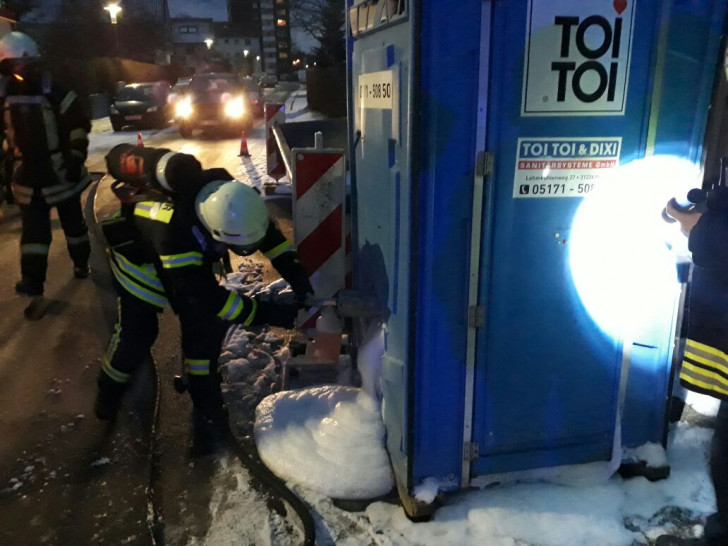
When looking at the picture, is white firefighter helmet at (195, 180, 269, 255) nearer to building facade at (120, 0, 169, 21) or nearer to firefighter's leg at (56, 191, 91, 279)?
firefighter's leg at (56, 191, 91, 279)

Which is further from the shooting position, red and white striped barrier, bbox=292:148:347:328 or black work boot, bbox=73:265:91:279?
black work boot, bbox=73:265:91:279

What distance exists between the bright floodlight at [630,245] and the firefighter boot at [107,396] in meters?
2.50

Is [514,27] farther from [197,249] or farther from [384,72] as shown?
[197,249]

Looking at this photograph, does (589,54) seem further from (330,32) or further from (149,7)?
(149,7)

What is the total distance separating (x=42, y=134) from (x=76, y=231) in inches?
36.5

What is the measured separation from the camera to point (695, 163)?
2.57 m

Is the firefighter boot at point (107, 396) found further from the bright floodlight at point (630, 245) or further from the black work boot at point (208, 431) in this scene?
the bright floodlight at point (630, 245)

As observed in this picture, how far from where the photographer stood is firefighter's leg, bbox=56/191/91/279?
524 centimetres

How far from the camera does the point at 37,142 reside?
15.8ft

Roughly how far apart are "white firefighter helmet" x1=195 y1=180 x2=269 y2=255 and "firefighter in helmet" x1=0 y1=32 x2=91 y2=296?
8.75 ft

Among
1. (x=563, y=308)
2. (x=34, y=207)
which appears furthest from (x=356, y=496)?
(x=34, y=207)

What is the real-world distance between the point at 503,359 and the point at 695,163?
3.76 feet

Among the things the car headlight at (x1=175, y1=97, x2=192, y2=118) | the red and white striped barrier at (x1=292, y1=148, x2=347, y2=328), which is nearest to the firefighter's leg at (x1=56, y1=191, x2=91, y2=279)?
the red and white striped barrier at (x1=292, y1=148, x2=347, y2=328)

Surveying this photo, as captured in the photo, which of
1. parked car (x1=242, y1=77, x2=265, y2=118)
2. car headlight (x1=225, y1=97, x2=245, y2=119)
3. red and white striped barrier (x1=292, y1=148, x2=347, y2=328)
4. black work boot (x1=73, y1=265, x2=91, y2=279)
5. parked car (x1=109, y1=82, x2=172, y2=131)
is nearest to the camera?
red and white striped barrier (x1=292, y1=148, x2=347, y2=328)
